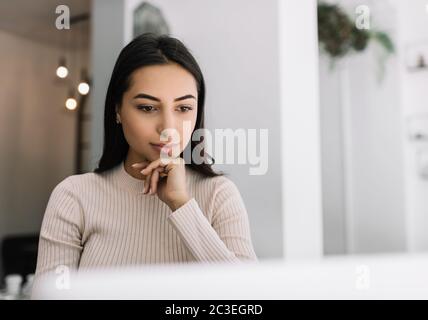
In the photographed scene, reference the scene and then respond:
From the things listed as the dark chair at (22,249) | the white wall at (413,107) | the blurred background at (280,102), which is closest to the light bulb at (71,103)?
the blurred background at (280,102)

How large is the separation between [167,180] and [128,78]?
0.18m

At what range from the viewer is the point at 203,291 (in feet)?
2.64

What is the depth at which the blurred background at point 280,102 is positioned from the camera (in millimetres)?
825

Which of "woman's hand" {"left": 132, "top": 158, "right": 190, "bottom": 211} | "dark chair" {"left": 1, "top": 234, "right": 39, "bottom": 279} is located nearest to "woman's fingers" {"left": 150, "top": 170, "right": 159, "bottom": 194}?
"woman's hand" {"left": 132, "top": 158, "right": 190, "bottom": 211}

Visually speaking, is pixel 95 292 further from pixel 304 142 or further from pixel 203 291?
pixel 304 142

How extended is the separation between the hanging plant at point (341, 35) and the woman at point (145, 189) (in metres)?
0.24

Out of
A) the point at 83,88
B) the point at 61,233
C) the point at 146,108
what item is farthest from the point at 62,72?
the point at 61,233

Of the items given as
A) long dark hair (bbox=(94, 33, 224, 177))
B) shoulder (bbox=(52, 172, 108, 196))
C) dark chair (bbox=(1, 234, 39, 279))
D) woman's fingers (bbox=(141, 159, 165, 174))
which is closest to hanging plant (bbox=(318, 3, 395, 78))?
long dark hair (bbox=(94, 33, 224, 177))

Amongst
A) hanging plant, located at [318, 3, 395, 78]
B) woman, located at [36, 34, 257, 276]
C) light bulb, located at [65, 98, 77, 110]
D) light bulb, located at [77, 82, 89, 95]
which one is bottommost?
woman, located at [36, 34, 257, 276]

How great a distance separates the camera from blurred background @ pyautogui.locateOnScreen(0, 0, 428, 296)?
0.82 meters

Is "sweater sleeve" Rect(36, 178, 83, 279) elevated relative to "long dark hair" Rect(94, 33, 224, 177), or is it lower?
lower

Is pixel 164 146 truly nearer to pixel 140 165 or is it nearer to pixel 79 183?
pixel 140 165

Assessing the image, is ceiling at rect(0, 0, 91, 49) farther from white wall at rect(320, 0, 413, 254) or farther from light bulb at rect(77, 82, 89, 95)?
white wall at rect(320, 0, 413, 254)

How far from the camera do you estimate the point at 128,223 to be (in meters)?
0.79
